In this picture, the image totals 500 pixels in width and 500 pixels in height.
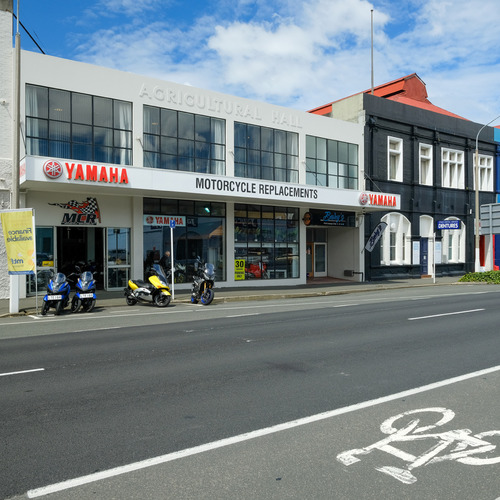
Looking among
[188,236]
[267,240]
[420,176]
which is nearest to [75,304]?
[188,236]

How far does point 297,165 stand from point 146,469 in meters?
21.4

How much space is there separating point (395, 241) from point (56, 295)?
20.2m

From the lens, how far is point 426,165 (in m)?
30.8

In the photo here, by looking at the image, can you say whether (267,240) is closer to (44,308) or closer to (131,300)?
(131,300)

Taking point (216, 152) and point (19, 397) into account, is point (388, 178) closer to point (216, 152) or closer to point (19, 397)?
point (216, 152)

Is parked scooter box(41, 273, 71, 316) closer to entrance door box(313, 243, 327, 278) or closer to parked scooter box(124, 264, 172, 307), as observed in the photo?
parked scooter box(124, 264, 172, 307)

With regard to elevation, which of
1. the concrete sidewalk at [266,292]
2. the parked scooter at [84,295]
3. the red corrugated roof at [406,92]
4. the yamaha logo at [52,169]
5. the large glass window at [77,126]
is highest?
the red corrugated roof at [406,92]

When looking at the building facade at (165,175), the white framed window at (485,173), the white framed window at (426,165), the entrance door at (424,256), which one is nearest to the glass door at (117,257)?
the building facade at (165,175)

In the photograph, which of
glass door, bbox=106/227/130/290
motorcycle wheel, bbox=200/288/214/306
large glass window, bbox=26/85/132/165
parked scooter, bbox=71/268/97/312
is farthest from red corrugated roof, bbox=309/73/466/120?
parked scooter, bbox=71/268/97/312

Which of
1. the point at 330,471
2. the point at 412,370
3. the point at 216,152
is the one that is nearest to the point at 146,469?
the point at 330,471

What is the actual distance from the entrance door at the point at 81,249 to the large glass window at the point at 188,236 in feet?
5.80

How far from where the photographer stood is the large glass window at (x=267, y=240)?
2266cm

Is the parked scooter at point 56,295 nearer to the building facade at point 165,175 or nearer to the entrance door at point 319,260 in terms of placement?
the building facade at point 165,175

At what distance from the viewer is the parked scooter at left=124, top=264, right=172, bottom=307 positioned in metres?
15.8
